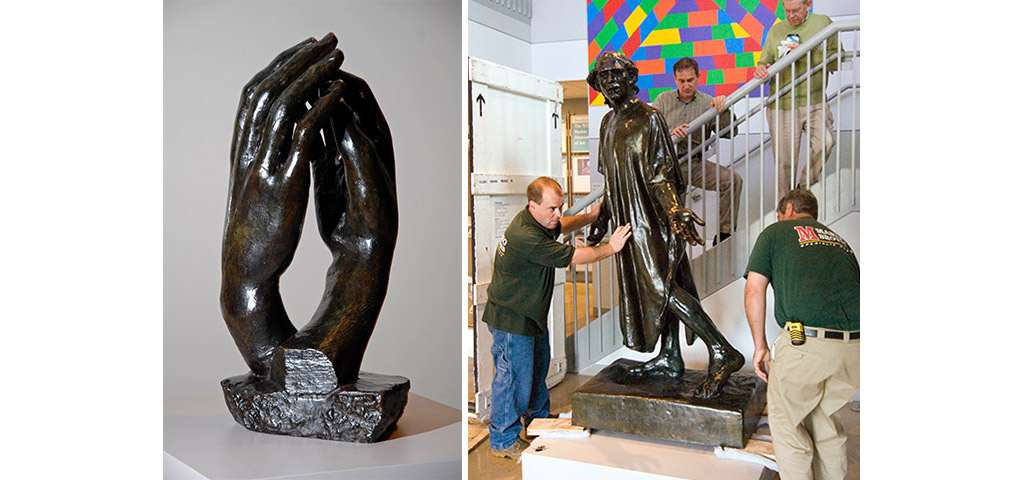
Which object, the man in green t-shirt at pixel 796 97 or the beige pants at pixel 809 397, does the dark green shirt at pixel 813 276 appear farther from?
the man in green t-shirt at pixel 796 97

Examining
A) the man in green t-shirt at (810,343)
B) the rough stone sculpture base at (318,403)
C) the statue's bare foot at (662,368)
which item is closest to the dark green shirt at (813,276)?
the man in green t-shirt at (810,343)

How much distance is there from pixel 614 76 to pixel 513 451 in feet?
6.03

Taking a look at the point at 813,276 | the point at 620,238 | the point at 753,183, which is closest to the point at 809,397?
the point at 813,276

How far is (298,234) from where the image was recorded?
11.5ft

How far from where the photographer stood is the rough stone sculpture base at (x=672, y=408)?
3.34 meters

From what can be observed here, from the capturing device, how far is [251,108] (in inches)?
134

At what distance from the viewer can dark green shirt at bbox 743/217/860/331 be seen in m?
2.91

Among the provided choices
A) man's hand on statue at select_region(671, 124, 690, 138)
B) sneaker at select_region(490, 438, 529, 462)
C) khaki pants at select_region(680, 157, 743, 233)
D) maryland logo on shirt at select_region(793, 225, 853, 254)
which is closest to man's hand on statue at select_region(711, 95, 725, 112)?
man's hand on statue at select_region(671, 124, 690, 138)

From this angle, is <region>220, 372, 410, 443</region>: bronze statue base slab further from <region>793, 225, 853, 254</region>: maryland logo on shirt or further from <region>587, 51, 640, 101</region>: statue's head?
<region>793, 225, 853, 254</region>: maryland logo on shirt

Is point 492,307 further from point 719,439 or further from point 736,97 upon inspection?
point 736,97

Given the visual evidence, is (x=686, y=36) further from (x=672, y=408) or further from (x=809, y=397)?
(x=809, y=397)

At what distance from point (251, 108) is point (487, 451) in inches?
77.5

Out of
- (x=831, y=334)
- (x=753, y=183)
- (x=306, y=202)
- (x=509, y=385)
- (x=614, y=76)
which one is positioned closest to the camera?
(x=831, y=334)
